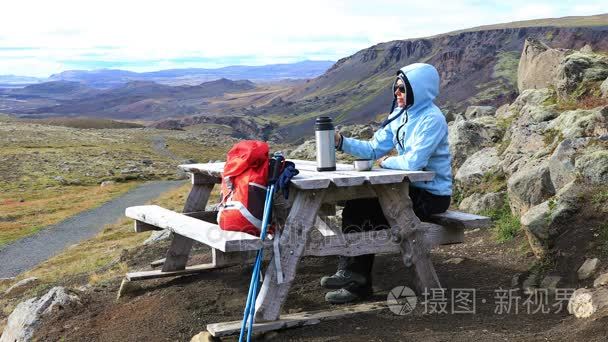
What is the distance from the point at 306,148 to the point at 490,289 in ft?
139

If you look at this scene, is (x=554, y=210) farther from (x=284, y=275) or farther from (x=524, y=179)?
(x=284, y=275)

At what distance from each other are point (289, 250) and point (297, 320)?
713 millimetres

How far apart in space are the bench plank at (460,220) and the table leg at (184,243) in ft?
11.2

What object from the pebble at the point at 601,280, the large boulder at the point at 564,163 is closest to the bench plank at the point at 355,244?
the pebble at the point at 601,280

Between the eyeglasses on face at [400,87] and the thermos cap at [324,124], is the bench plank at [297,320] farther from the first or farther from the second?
the eyeglasses on face at [400,87]

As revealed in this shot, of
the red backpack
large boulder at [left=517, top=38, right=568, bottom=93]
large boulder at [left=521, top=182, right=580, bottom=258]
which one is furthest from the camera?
large boulder at [left=517, top=38, right=568, bottom=93]

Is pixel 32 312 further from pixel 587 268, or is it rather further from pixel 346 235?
pixel 587 268

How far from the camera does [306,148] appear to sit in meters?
49.3

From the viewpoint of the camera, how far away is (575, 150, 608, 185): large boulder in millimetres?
7875

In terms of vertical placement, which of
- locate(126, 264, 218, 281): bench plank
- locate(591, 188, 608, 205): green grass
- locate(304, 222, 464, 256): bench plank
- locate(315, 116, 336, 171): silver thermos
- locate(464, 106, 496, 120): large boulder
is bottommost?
locate(464, 106, 496, 120): large boulder

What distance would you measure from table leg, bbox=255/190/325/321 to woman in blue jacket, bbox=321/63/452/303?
1.05 meters

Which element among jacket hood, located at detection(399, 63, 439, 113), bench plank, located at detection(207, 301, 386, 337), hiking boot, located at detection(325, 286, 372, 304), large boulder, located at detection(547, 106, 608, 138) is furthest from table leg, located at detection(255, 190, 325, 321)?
large boulder, located at detection(547, 106, 608, 138)

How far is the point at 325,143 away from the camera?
22.1 ft

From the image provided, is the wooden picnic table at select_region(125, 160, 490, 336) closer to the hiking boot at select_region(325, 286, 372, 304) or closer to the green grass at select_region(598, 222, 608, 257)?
the hiking boot at select_region(325, 286, 372, 304)
